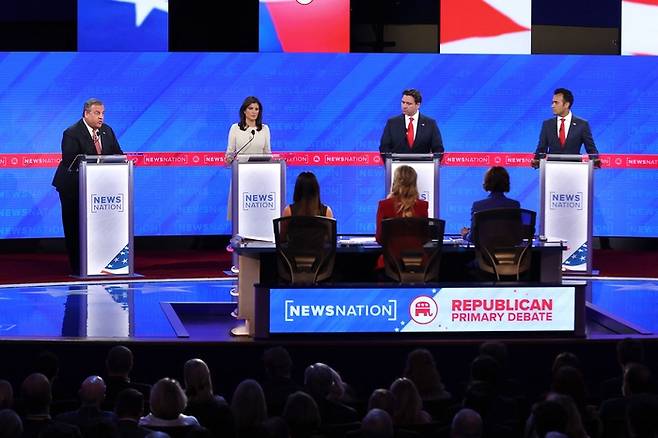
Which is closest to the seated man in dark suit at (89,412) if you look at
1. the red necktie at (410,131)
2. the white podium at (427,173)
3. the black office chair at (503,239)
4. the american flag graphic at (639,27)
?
the black office chair at (503,239)

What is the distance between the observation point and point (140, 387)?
698 cm

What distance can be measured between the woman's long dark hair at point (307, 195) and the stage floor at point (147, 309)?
89cm

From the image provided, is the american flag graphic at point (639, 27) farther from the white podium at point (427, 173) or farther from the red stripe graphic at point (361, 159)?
the white podium at point (427, 173)

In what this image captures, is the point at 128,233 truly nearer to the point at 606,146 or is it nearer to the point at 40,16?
the point at 40,16

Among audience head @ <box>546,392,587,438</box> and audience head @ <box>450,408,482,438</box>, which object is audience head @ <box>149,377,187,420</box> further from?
audience head @ <box>546,392,587,438</box>

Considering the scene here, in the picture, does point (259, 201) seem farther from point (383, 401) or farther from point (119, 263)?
point (383, 401)

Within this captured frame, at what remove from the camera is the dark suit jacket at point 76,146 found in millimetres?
10977

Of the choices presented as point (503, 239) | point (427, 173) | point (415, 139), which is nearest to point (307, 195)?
point (503, 239)

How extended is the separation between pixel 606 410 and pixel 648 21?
8.28 meters

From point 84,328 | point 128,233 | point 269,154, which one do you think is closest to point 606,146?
point 269,154

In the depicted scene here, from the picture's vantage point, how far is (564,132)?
11.3m

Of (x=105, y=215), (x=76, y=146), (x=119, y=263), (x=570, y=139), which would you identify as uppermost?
(x=570, y=139)

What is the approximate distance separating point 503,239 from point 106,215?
3.90 meters

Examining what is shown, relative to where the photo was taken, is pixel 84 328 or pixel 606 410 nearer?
pixel 606 410
